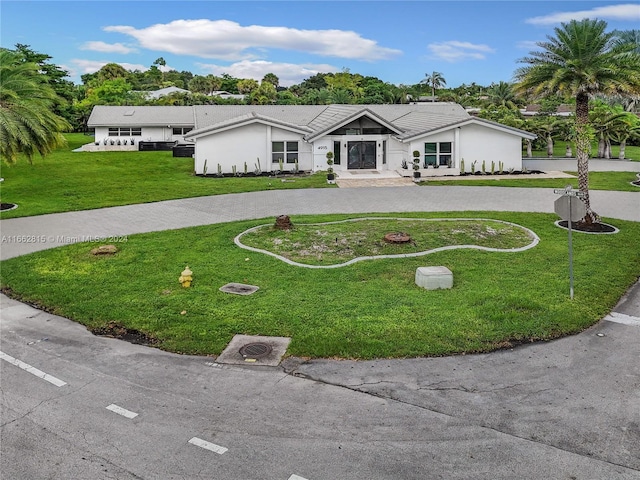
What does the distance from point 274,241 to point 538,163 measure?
28197 millimetres

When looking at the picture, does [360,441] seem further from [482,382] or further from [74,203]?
[74,203]

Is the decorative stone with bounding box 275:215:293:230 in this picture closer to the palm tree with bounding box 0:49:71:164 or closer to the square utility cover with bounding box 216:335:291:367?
the square utility cover with bounding box 216:335:291:367

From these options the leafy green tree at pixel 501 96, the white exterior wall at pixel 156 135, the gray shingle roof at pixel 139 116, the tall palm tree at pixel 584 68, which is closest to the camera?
the tall palm tree at pixel 584 68

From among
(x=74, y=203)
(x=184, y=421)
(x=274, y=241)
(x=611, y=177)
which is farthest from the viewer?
(x=611, y=177)

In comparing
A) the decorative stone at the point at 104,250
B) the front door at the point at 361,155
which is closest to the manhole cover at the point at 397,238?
the decorative stone at the point at 104,250

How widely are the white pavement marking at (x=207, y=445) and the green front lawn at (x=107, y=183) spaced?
1846cm

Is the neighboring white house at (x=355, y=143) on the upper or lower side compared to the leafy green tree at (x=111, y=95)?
lower

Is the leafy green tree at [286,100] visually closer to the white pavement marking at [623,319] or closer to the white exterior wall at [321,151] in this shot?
the white exterior wall at [321,151]

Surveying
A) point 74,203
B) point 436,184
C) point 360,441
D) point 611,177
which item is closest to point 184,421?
point 360,441

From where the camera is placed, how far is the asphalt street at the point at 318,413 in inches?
232

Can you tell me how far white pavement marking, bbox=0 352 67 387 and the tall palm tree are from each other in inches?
631

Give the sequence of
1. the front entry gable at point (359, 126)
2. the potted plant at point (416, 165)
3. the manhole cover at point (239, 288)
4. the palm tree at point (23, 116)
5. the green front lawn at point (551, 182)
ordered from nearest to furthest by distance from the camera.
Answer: the manhole cover at point (239, 288) → the palm tree at point (23, 116) → the green front lawn at point (551, 182) → the potted plant at point (416, 165) → the front entry gable at point (359, 126)

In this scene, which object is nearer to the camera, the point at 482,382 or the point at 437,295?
the point at 482,382

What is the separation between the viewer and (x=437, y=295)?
11281 millimetres
